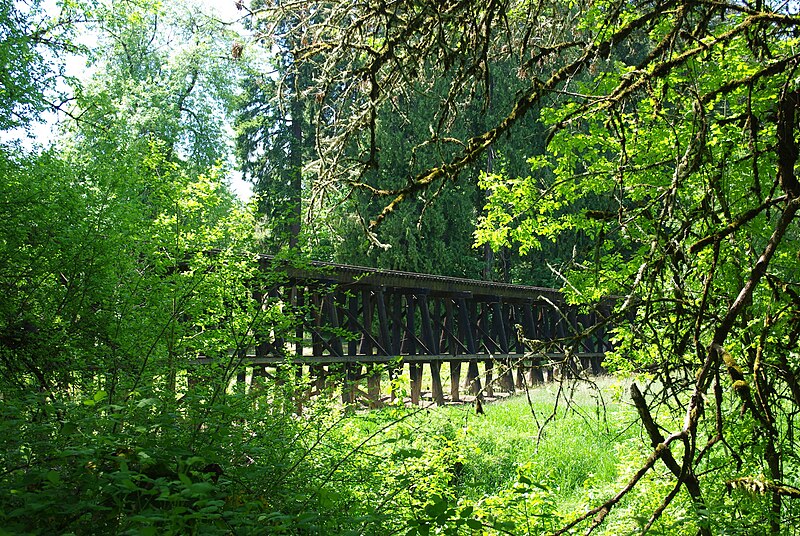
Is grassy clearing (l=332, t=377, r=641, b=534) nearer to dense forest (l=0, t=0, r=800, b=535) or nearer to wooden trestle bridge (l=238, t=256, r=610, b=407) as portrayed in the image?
dense forest (l=0, t=0, r=800, b=535)

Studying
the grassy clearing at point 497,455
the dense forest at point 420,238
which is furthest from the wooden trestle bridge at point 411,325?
the dense forest at point 420,238

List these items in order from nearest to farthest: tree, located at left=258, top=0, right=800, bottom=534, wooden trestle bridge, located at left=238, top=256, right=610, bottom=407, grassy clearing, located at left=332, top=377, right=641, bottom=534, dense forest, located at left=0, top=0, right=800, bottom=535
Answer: tree, located at left=258, top=0, right=800, bottom=534, dense forest, located at left=0, top=0, right=800, bottom=535, grassy clearing, located at left=332, top=377, right=641, bottom=534, wooden trestle bridge, located at left=238, top=256, right=610, bottom=407

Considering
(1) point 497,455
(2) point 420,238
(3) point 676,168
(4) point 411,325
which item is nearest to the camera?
(3) point 676,168

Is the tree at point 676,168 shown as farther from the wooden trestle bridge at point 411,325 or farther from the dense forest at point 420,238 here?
the wooden trestle bridge at point 411,325

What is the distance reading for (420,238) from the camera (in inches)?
269

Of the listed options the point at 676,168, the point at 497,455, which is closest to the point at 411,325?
the point at 497,455

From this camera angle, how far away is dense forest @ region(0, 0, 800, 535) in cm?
251

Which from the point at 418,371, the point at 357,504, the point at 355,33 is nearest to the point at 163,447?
the point at 357,504

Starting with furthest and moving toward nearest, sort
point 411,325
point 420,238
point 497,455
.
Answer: point 411,325, point 497,455, point 420,238

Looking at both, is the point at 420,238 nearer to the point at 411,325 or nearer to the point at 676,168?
the point at 676,168

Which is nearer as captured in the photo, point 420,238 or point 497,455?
point 420,238

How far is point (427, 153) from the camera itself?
26.1 meters

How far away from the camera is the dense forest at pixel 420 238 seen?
98.7 inches

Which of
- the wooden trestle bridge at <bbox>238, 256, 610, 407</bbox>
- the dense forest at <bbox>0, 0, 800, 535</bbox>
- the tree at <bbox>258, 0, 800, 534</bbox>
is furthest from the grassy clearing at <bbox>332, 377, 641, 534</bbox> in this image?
the wooden trestle bridge at <bbox>238, 256, 610, 407</bbox>
